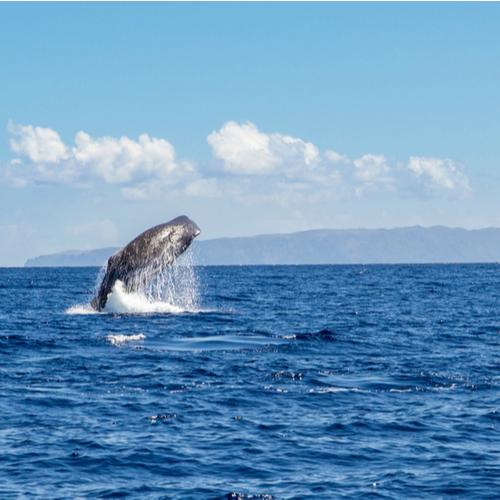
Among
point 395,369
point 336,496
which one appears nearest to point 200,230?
point 395,369

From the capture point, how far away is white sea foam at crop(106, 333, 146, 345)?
30.0m

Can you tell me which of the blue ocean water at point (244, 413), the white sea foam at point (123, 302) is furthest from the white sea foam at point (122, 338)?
the white sea foam at point (123, 302)

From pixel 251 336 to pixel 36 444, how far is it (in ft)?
55.3

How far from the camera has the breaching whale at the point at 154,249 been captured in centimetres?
3366

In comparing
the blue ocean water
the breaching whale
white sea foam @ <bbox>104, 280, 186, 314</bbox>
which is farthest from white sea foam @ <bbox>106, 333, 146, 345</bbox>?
white sea foam @ <bbox>104, 280, 186, 314</bbox>

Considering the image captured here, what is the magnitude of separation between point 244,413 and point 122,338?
12117 mm

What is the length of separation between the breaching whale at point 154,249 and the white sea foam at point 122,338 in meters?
3.12

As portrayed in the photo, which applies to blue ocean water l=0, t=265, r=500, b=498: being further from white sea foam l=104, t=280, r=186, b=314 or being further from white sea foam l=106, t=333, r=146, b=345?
white sea foam l=104, t=280, r=186, b=314

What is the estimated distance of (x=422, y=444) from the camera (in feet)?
56.3

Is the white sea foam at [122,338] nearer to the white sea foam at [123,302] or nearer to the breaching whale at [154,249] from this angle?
the breaching whale at [154,249]

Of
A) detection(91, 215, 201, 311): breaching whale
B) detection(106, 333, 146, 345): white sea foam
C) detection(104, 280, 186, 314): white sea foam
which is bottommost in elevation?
detection(106, 333, 146, 345): white sea foam

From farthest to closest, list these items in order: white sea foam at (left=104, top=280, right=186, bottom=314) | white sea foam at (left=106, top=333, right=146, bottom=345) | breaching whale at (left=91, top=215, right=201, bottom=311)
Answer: white sea foam at (left=104, top=280, right=186, bottom=314), breaching whale at (left=91, top=215, right=201, bottom=311), white sea foam at (left=106, top=333, right=146, bottom=345)

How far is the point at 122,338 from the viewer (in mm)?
30922

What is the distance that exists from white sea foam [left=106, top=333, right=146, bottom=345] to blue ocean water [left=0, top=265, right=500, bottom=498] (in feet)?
0.32
